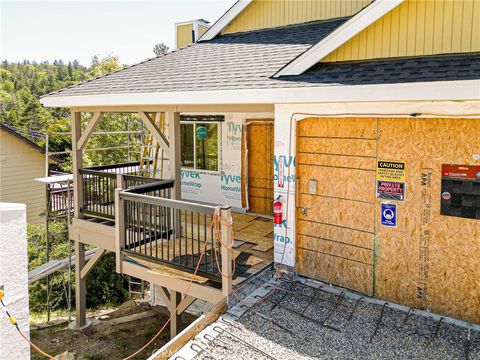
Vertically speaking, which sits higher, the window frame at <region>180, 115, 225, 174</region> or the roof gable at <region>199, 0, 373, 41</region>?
the roof gable at <region>199, 0, 373, 41</region>

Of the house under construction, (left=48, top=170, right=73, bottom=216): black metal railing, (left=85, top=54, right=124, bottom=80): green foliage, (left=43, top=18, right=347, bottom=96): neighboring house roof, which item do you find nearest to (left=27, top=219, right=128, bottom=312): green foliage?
(left=48, top=170, right=73, bottom=216): black metal railing

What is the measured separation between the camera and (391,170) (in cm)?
637

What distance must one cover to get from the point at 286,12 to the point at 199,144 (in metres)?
4.23

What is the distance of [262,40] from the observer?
10305 millimetres

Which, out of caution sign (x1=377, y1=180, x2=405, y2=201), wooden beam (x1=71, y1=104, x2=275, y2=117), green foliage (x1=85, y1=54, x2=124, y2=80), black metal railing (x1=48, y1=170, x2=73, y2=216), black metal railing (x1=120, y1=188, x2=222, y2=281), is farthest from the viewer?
green foliage (x1=85, y1=54, x2=124, y2=80)

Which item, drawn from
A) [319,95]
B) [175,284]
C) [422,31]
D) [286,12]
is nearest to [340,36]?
[422,31]

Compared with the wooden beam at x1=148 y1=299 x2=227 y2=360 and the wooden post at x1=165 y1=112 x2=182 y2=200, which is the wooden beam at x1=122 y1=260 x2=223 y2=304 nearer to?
the wooden beam at x1=148 y1=299 x2=227 y2=360

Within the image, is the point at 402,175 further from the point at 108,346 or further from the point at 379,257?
the point at 108,346

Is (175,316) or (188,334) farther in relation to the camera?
(175,316)

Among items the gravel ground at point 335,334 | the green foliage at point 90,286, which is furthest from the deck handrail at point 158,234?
the green foliage at point 90,286

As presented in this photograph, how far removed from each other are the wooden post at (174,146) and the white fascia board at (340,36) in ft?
7.98

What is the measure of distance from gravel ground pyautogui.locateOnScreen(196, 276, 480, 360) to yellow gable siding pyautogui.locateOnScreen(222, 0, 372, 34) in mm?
7201

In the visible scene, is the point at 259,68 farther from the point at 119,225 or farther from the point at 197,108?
the point at 119,225

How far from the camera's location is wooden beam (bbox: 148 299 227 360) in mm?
5043
